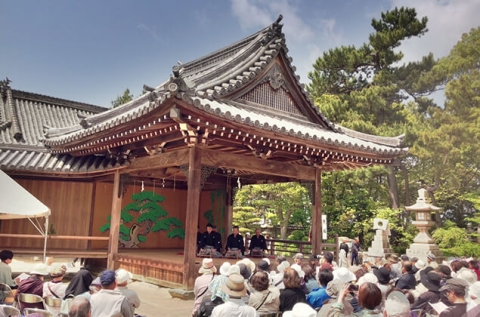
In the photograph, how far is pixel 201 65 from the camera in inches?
608

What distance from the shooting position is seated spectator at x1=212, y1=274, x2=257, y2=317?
3.90m

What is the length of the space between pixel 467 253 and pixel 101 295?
71.8 feet

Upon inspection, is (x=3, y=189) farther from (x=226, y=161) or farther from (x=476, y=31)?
(x=476, y=31)

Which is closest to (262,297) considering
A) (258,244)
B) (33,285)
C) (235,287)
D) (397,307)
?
(235,287)

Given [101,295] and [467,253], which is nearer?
[101,295]

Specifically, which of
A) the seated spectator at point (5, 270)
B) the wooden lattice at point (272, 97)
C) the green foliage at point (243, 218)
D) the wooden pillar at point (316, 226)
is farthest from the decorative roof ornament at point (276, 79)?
the green foliage at point (243, 218)

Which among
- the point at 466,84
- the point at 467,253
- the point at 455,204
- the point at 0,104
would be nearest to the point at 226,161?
the point at 0,104

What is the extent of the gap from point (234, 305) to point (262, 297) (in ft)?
2.89

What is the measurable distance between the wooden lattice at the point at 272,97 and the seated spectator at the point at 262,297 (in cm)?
722

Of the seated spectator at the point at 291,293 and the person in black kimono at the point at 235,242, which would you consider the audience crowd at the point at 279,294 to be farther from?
the person in black kimono at the point at 235,242

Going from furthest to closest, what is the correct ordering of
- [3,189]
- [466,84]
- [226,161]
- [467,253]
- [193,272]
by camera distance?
[466,84] < [467,253] < [226,161] < [193,272] < [3,189]

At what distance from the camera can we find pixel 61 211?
507 inches

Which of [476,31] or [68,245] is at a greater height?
[476,31]

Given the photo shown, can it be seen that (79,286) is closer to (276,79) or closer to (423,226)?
(276,79)
